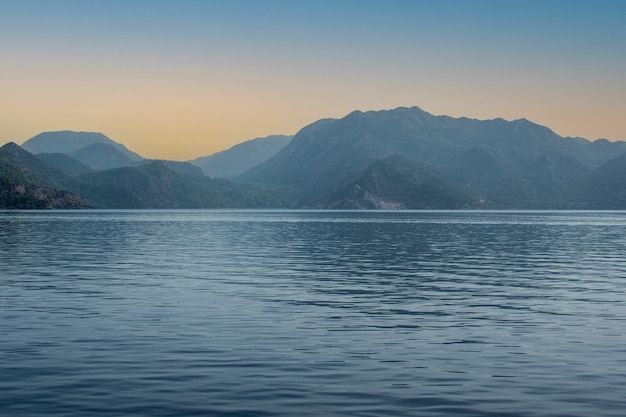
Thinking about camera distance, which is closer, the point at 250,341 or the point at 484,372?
the point at 484,372

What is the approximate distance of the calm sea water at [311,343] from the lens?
2345 centimetres

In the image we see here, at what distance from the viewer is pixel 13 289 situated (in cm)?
5441

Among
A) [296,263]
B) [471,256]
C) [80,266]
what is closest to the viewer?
[80,266]

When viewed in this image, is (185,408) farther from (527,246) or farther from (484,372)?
(527,246)

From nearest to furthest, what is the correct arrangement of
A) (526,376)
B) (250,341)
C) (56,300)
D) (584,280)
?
(526,376) → (250,341) → (56,300) → (584,280)

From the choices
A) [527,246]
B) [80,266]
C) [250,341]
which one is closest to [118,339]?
[250,341]

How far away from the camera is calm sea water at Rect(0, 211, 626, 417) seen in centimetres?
2345

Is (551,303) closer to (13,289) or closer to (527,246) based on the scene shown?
(13,289)

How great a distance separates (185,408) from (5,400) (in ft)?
20.1

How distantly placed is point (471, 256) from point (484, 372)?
69.4 m

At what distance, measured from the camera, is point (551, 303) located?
160ft

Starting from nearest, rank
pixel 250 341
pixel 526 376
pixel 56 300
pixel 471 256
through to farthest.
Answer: pixel 526 376 → pixel 250 341 → pixel 56 300 → pixel 471 256

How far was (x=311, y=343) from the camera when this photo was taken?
1318 inches

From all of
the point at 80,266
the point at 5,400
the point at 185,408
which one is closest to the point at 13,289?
the point at 80,266
